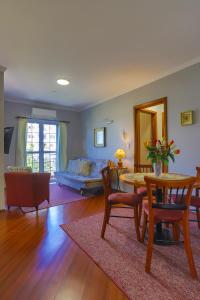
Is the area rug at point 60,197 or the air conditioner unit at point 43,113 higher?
the air conditioner unit at point 43,113

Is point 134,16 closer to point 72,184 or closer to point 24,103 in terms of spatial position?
point 72,184

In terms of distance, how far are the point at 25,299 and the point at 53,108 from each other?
5547 mm

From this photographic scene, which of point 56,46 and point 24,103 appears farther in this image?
point 24,103

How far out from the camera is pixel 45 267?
1813 millimetres

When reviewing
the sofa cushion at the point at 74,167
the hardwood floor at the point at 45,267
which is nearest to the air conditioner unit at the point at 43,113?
the sofa cushion at the point at 74,167

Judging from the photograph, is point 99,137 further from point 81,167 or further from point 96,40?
point 96,40

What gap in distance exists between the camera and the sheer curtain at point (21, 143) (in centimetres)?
545

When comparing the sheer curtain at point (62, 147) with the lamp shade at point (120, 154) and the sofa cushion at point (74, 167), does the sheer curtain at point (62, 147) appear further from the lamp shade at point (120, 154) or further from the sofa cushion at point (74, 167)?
the lamp shade at point (120, 154)

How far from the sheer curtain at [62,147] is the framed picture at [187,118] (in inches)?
159

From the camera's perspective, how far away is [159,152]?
2.47m

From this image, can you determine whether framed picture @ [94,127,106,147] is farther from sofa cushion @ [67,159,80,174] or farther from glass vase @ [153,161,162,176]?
glass vase @ [153,161,162,176]

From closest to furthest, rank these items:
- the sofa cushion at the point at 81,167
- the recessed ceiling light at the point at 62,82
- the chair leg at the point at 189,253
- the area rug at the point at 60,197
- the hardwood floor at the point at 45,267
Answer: the hardwood floor at the point at 45,267
the chair leg at the point at 189,253
the area rug at the point at 60,197
the recessed ceiling light at the point at 62,82
the sofa cushion at the point at 81,167

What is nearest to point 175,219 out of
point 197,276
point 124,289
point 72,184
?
point 197,276

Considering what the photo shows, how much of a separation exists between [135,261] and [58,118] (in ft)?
17.3
